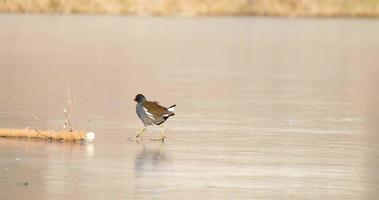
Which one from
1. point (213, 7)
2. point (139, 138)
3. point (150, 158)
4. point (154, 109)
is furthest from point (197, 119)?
point (213, 7)

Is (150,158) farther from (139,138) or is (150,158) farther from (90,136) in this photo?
(139,138)

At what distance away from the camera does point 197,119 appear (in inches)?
634

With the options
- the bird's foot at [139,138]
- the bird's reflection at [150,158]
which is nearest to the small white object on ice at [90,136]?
the bird's reflection at [150,158]

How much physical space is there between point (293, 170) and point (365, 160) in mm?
1019

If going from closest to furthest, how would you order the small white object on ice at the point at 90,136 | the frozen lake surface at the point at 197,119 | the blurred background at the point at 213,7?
1. the frozen lake surface at the point at 197,119
2. the small white object on ice at the point at 90,136
3. the blurred background at the point at 213,7

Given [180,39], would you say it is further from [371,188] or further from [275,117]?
[371,188]

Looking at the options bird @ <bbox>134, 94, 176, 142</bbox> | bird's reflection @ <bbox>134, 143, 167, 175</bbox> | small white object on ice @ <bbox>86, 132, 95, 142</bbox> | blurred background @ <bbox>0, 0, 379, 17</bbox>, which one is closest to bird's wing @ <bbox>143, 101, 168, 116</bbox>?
bird @ <bbox>134, 94, 176, 142</bbox>

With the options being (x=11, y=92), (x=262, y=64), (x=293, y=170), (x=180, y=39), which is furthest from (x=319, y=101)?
(x=180, y=39)

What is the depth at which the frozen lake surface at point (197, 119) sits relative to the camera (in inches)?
430

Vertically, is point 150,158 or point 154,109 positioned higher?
point 154,109

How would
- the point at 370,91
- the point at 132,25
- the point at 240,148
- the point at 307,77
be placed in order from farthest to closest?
the point at 132,25 < the point at 307,77 < the point at 370,91 < the point at 240,148

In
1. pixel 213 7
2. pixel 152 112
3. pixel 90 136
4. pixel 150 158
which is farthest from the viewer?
pixel 213 7

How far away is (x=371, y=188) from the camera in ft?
35.7

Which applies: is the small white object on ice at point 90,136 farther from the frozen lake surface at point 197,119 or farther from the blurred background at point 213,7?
the blurred background at point 213,7
